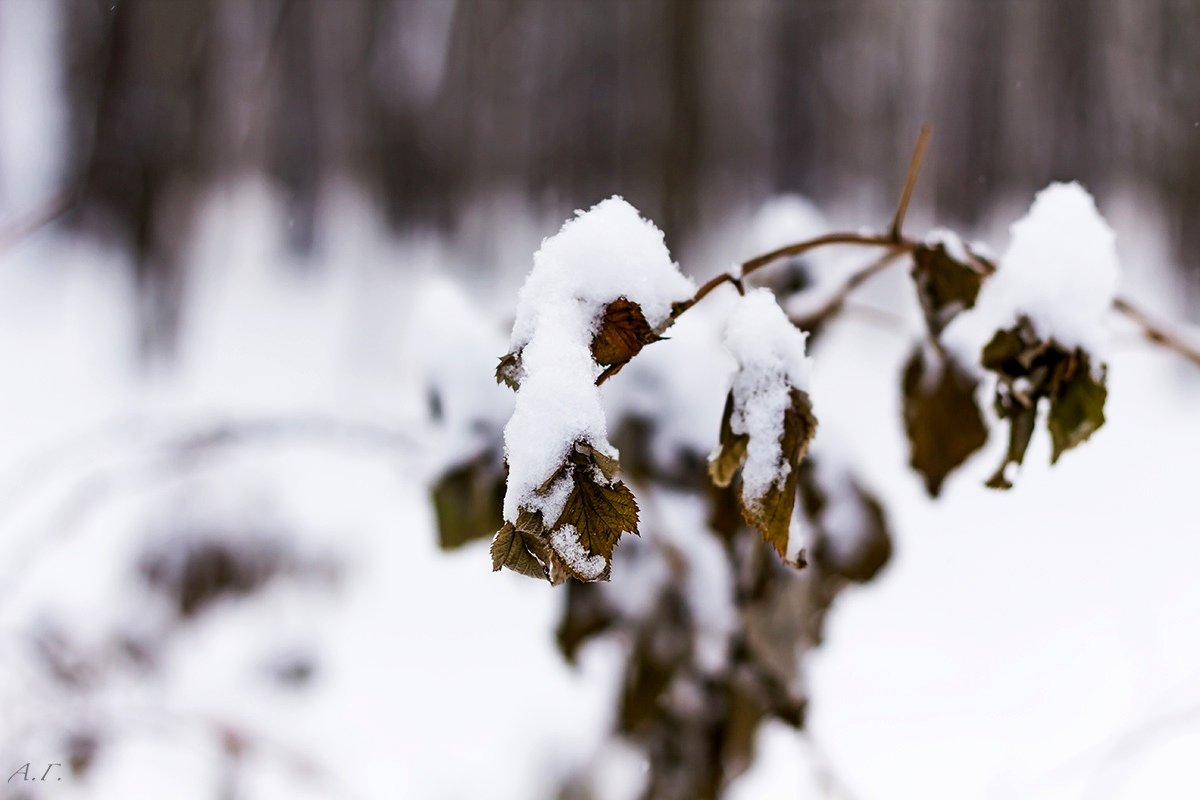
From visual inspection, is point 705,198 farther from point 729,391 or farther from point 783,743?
point 729,391

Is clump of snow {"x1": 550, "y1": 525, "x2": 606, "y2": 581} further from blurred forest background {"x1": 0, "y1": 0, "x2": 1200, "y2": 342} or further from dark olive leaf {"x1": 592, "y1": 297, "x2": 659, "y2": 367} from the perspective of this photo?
blurred forest background {"x1": 0, "y1": 0, "x2": 1200, "y2": 342}

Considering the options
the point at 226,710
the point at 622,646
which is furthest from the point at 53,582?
the point at 622,646

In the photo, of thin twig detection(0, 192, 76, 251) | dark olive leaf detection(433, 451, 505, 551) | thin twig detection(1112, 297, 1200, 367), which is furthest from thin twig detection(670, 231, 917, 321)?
thin twig detection(0, 192, 76, 251)

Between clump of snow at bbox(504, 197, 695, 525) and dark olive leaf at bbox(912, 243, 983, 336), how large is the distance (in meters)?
0.16

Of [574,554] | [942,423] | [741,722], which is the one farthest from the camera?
[741,722]

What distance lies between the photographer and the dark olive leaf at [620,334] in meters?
0.35

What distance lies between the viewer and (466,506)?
587 millimetres

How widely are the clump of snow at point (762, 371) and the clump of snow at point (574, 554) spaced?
86 mm

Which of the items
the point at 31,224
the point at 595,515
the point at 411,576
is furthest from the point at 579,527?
the point at 411,576

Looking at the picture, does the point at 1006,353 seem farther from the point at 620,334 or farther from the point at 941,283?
the point at 620,334

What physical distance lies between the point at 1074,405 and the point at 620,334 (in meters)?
0.21

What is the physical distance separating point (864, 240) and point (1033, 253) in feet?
0.31

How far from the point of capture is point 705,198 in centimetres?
250

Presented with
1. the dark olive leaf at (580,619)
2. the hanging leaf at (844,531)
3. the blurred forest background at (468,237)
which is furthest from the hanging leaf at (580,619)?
the blurred forest background at (468,237)
